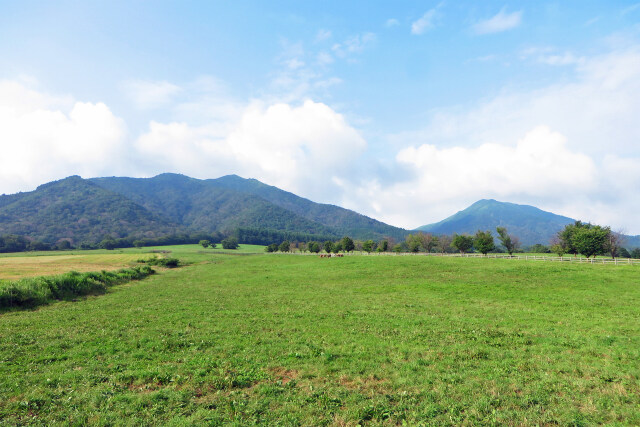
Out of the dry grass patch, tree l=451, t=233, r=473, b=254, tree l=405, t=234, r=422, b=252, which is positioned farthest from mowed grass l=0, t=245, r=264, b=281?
tree l=451, t=233, r=473, b=254

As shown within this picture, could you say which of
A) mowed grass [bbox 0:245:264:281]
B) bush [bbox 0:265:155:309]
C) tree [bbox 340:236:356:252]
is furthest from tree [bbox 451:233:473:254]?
bush [bbox 0:265:155:309]

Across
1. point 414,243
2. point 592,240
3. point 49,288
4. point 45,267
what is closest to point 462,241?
point 414,243

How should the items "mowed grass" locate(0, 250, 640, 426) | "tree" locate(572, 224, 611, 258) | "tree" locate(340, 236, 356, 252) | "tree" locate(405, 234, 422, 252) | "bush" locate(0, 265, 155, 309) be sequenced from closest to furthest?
"mowed grass" locate(0, 250, 640, 426)
"bush" locate(0, 265, 155, 309)
"tree" locate(572, 224, 611, 258)
"tree" locate(405, 234, 422, 252)
"tree" locate(340, 236, 356, 252)

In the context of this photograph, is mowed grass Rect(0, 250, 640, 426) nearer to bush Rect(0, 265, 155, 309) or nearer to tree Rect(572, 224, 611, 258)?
bush Rect(0, 265, 155, 309)

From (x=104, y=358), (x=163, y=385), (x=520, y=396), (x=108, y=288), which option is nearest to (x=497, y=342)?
(x=520, y=396)

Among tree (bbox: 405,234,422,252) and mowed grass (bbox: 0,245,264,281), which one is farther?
tree (bbox: 405,234,422,252)

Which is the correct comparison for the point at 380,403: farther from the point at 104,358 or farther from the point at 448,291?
the point at 448,291

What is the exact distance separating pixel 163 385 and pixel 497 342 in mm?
17404

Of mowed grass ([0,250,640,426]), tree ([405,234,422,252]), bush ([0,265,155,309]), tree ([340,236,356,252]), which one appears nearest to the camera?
mowed grass ([0,250,640,426])

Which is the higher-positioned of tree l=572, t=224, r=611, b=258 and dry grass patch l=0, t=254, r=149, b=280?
tree l=572, t=224, r=611, b=258

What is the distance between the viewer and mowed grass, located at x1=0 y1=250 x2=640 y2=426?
985 centimetres

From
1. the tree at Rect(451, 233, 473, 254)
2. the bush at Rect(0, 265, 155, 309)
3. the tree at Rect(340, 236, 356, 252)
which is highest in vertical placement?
the tree at Rect(451, 233, 473, 254)

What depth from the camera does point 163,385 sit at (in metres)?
11.9

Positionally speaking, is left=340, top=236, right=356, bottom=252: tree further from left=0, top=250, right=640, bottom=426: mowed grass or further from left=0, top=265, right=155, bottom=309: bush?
left=0, top=250, right=640, bottom=426: mowed grass
